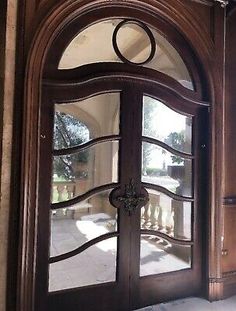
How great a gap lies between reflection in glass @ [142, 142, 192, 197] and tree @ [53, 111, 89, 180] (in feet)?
1.84

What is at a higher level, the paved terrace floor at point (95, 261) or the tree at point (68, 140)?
the tree at point (68, 140)

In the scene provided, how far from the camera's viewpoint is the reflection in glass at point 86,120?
2.20 meters

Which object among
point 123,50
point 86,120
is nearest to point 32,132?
point 86,120

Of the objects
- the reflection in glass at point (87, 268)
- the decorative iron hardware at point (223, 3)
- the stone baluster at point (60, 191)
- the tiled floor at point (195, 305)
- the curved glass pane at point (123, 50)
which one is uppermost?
the decorative iron hardware at point (223, 3)

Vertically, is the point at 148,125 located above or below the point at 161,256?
above

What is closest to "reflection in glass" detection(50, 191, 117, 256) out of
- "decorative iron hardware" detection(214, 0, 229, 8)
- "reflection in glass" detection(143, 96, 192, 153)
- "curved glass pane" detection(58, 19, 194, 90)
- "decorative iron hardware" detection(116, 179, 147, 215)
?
"decorative iron hardware" detection(116, 179, 147, 215)

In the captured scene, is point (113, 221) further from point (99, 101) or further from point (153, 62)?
point (153, 62)

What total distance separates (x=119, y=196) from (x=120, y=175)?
0.17 m

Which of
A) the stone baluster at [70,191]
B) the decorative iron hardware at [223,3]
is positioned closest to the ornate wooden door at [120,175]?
the stone baluster at [70,191]

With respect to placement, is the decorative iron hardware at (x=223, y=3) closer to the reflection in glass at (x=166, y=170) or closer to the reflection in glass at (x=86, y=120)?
the reflection in glass at (x=86, y=120)

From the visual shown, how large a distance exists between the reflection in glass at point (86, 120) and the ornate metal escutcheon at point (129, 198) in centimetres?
48

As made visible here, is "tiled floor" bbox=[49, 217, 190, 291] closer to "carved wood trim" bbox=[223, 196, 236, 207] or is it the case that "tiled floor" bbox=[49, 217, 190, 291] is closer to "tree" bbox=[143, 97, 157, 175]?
"tree" bbox=[143, 97, 157, 175]

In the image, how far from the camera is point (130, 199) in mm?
2387

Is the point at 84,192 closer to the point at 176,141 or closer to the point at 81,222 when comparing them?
the point at 81,222
